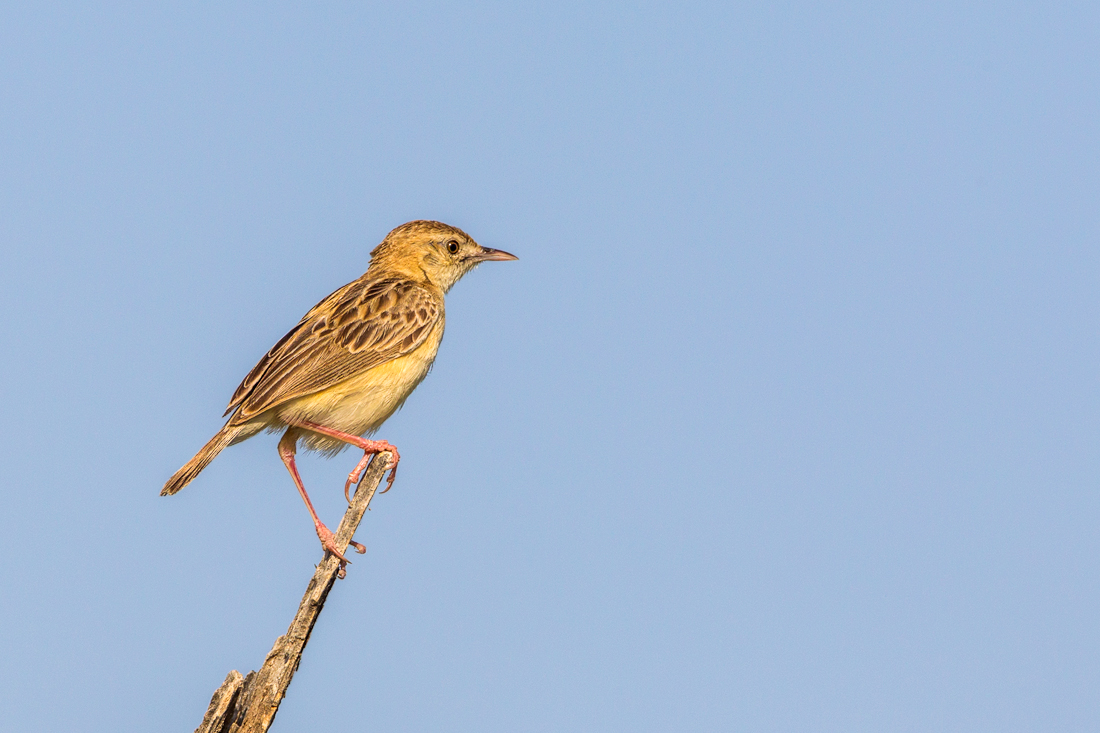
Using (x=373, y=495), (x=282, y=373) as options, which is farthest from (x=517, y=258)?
(x=373, y=495)

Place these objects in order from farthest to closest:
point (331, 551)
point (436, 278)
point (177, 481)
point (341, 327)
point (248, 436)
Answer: point (436, 278), point (341, 327), point (248, 436), point (177, 481), point (331, 551)

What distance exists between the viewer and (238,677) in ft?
23.6

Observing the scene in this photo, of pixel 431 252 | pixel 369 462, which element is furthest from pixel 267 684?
pixel 431 252

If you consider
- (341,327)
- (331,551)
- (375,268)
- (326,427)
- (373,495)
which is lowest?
(331,551)

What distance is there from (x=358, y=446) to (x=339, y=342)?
3.57 feet

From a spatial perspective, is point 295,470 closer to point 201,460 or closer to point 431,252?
point 201,460

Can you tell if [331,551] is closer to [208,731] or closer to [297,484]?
[208,731]

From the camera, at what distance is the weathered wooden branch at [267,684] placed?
7.16 m

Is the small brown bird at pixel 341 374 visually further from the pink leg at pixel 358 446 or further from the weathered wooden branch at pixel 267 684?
the weathered wooden branch at pixel 267 684

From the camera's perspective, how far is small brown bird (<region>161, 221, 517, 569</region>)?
10.3 metres

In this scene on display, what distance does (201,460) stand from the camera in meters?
9.76

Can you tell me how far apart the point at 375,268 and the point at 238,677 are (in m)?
6.64

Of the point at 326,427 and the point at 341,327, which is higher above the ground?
the point at 341,327

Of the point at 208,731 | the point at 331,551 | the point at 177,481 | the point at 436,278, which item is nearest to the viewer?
the point at 208,731
